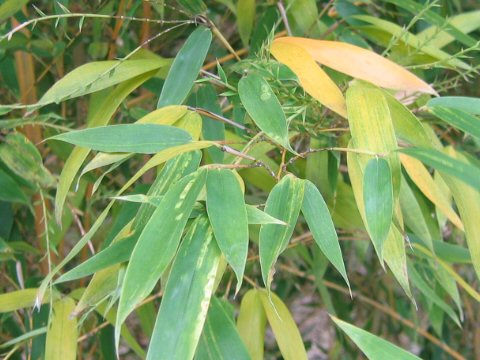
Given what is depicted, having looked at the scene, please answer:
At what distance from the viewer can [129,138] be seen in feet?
1.86

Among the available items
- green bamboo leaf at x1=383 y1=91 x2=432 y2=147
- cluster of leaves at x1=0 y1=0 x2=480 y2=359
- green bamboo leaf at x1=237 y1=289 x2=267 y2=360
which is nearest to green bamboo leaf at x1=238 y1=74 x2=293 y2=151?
cluster of leaves at x1=0 y1=0 x2=480 y2=359

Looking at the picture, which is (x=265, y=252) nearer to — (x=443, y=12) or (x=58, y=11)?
(x=58, y=11)

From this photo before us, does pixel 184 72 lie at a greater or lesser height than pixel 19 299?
greater

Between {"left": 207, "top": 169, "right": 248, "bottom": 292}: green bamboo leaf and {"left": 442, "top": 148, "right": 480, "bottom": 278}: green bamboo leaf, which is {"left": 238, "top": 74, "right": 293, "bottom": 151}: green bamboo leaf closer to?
{"left": 207, "top": 169, "right": 248, "bottom": 292}: green bamboo leaf

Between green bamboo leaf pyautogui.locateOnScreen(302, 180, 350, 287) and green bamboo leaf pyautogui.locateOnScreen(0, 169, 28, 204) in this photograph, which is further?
green bamboo leaf pyautogui.locateOnScreen(0, 169, 28, 204)

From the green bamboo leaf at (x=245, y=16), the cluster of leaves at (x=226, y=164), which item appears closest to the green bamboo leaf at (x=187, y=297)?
the cluster of leaves at (x=226, y=164)

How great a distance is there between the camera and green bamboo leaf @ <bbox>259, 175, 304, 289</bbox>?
1.77 ft

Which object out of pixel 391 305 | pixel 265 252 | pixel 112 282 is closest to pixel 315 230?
pixel 265 252

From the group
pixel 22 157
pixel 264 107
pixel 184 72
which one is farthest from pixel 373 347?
pixel 22 157

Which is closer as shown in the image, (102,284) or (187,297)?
(187,297)

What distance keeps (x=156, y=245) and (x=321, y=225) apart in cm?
13

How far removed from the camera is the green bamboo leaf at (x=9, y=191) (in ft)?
2.73

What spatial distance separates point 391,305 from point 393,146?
935mm

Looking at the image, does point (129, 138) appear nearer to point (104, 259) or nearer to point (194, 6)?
point (104, 259)
